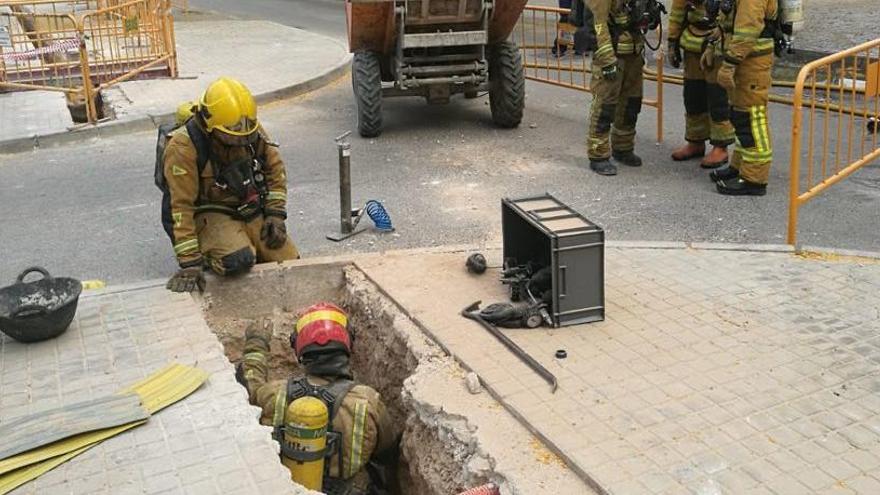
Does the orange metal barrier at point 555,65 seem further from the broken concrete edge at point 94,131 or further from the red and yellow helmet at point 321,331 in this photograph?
the red and yellow helmet at point 321,331

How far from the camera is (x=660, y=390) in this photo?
169 inches

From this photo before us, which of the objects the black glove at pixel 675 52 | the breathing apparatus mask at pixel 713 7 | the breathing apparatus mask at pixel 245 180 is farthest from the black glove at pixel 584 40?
the breathing apparatus mask at pixel 245 180

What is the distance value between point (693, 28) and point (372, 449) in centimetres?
524

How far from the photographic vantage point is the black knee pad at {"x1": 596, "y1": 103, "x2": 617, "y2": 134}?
8.22 m

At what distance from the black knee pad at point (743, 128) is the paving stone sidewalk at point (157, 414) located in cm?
452

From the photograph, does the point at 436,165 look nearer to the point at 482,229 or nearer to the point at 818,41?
the point at 482,229

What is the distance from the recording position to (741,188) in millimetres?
7602

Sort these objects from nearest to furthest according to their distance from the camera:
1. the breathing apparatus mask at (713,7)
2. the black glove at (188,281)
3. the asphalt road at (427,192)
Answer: the black glove at (188,281) < the asphalt road at (427,192) < the breathing apparatus mask at (713,7)

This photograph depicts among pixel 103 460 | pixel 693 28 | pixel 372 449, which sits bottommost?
pixel 372 449

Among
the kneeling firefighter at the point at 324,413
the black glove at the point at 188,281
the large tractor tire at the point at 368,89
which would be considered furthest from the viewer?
the large tractor tire at the point at 368,89

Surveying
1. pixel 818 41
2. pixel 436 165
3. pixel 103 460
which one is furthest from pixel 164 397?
pixel 818 41

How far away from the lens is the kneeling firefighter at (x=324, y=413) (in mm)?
4328

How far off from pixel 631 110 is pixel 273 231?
13.1ft

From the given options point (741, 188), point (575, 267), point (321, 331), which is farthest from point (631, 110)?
point (321, 331)
